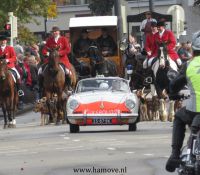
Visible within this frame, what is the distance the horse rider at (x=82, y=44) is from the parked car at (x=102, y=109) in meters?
15.8

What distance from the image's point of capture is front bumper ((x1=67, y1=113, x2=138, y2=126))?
76.7 ft

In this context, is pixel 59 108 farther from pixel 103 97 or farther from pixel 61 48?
pixel 103 97

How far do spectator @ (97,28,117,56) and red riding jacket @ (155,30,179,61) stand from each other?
36.8 ft

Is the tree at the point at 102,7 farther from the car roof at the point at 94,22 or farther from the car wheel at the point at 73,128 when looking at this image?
the car wheel at the point at 73,128

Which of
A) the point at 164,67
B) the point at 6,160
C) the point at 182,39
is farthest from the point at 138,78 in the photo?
the point at 182,39

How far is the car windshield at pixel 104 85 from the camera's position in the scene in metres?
25.0

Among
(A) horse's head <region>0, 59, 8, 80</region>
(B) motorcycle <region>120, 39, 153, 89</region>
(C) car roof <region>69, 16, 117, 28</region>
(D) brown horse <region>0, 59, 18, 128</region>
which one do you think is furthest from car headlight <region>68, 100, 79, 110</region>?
(C) car roof <region>69, 16, 117, 28</region>

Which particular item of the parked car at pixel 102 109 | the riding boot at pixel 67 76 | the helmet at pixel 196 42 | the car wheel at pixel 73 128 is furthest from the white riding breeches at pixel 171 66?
the helmet at pixel 196 42

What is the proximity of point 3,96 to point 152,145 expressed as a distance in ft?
41.4

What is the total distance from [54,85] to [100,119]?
24.1 ft

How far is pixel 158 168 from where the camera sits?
597 inches

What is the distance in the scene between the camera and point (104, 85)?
990 inches

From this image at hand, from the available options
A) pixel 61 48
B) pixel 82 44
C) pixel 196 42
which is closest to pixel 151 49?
pixel 61 48

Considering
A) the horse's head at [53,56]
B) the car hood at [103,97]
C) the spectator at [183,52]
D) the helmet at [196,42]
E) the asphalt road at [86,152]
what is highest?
the spectator at [183,52]
